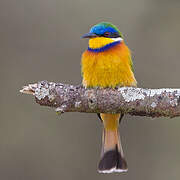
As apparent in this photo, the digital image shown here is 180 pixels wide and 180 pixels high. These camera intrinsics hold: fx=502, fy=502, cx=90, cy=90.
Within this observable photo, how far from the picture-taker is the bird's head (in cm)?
429

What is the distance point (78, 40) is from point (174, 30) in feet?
4.12

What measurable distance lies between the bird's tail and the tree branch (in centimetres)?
88

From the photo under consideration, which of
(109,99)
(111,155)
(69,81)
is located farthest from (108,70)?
(69,81)

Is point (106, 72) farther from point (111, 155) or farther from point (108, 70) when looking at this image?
point (111, 155)

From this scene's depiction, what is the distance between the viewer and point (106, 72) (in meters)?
4.12

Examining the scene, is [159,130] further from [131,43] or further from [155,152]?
[131,43]

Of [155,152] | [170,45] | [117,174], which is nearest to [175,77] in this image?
[170,45]

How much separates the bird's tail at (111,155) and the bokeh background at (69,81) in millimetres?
1054

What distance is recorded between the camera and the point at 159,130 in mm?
5863

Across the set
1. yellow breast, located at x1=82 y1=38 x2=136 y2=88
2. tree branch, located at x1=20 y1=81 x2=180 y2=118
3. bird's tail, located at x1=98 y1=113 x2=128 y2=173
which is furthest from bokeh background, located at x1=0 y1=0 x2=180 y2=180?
→ tree branch, located at x1=20 y1=81 x2=180 y2=118

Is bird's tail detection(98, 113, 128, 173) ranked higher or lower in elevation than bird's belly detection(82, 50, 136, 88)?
lower

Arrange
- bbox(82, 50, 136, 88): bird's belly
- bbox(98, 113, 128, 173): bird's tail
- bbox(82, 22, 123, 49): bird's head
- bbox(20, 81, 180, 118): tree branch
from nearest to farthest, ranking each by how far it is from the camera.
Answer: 1. bbox(20, 81, 180, 118): tree branch
2. bbox(82, 50, 136, 88): bird's belly
3. bbox(82, 22, 123, 49): bird's head
4. bbox(98, 113, 128, 173): bird's tail

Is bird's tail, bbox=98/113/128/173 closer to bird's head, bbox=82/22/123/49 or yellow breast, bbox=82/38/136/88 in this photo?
yellow breast, bbox=82/38/136/88

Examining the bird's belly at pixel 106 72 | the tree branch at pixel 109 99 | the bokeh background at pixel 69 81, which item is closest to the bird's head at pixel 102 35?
the bird's belly at pixel 106 72
